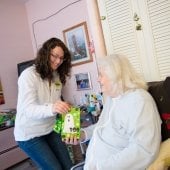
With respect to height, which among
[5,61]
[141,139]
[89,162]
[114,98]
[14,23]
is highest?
[14,23]

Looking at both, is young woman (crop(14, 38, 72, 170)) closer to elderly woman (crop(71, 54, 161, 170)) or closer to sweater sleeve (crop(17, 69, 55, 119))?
sweater sleeve (crop(17, 69, 55, 119))

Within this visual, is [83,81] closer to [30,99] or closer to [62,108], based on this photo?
[30,99]

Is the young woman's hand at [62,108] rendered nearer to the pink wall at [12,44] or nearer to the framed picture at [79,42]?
the framed picture at [79,42]

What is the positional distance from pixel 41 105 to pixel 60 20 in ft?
6.42

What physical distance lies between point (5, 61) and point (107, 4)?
76.8 inches

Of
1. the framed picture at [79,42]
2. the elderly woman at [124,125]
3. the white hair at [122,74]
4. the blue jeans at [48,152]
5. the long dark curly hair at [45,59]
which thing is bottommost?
the blue jeans at [48,152]

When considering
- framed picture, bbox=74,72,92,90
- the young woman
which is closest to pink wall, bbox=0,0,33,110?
framed picture, bbox=74,72,92,90

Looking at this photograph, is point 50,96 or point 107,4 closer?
point 50,96

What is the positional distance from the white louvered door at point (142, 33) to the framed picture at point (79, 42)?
3.60 ft

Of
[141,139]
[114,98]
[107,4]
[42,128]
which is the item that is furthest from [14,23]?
[141,139]

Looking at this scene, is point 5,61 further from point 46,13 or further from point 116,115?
point 116,115

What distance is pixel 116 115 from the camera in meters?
1.29

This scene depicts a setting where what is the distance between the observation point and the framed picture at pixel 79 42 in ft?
10.0

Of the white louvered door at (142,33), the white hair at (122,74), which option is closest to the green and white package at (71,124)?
the white hair at (122,74)
